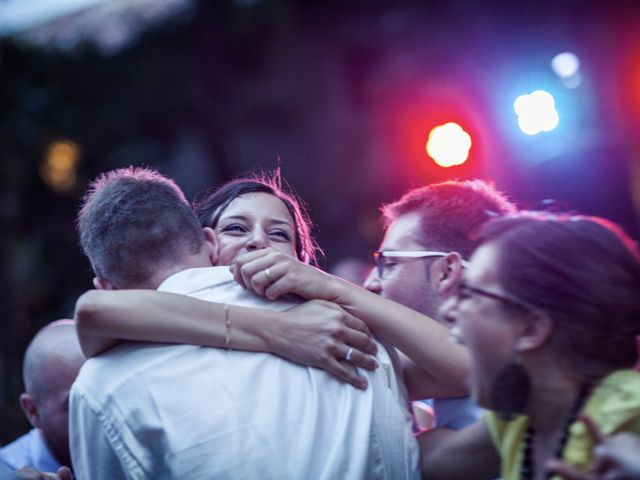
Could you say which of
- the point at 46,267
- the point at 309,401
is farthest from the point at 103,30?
the point at 309,401

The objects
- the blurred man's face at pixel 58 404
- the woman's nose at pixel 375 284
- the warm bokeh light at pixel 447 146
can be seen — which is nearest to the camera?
the woman's nose at pixel 375 284

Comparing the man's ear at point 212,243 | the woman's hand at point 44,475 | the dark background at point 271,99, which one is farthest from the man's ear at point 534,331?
the dark background at point 271,99

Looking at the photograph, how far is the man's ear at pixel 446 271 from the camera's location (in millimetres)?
2783

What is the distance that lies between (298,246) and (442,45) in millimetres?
10645

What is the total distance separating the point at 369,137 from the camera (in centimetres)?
1392

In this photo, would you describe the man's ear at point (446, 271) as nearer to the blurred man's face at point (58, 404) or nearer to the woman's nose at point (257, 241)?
the woman's nose at point (257, 241)

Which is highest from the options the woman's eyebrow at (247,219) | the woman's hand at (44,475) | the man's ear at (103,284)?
the woman's eyebrow at (247,219)

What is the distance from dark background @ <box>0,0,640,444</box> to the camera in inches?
329

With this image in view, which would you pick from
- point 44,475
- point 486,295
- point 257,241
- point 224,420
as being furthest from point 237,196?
point 486,295

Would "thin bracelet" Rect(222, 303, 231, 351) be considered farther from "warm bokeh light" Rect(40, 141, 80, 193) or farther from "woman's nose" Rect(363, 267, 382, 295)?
"warm bokeh light" Rect(40, 141, 80, 193)

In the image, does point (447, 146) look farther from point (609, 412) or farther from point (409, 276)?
point (609, 412)

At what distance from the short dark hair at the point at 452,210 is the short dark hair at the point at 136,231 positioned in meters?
0.87

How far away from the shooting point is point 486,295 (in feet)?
5.89

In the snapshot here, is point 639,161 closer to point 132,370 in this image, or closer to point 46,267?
point 132,370
